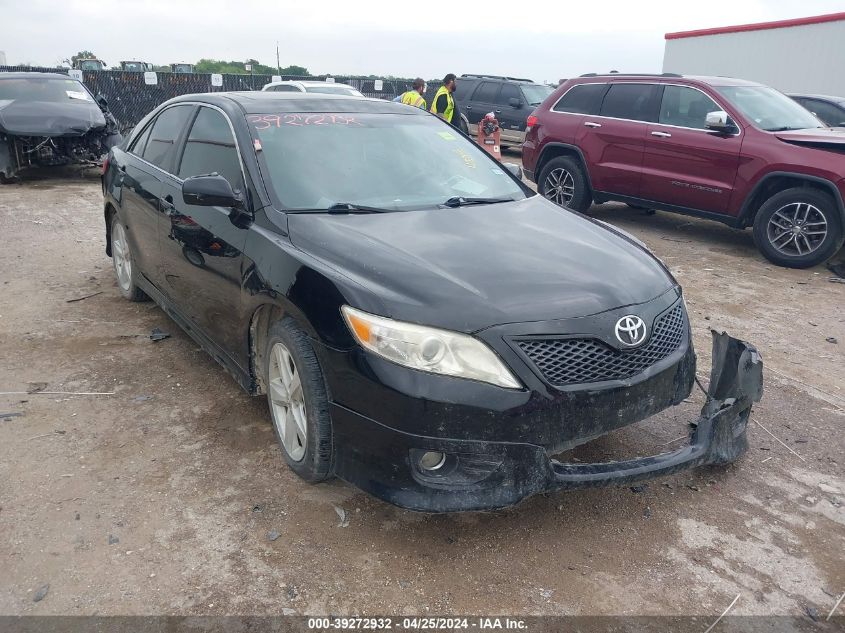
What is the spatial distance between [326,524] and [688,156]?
6631 mm

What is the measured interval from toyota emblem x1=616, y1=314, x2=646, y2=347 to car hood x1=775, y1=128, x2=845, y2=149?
18.0 feet

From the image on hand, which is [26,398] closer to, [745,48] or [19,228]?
[19,228]

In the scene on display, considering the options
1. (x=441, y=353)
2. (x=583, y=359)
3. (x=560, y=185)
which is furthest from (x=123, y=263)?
(x=560, y=185)

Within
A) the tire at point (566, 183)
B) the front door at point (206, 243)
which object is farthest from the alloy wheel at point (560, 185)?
the front door at point (206, 243)

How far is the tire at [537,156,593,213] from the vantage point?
9.15 meters

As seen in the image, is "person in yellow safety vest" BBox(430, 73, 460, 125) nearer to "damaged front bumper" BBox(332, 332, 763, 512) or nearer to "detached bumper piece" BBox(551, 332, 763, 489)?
"detached bumper piece" BBox(551, 332, 763, 489)

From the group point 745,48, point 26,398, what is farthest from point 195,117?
point 745,48

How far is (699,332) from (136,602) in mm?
4283

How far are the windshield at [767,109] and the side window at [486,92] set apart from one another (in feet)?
29.5

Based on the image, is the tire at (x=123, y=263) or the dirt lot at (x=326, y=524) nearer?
the dirt lot at (x=326, y=524)

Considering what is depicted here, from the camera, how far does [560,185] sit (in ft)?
31.0

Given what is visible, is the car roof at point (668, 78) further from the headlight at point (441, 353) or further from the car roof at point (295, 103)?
the headlight at point (441, 353)

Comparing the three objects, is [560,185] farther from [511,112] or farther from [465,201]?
[511,112]

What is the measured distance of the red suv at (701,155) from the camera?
725 cm
